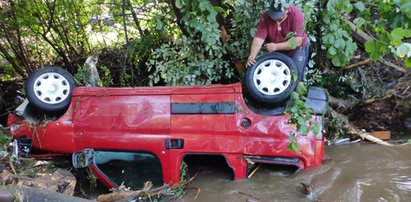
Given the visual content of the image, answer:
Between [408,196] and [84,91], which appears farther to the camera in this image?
[84,91]

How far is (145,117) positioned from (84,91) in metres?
0.72

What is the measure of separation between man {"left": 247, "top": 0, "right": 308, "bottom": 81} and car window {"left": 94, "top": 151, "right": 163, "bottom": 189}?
4.78 feet

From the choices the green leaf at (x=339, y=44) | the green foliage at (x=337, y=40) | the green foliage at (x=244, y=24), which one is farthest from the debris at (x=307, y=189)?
the green foliage at (x=244, y=24)

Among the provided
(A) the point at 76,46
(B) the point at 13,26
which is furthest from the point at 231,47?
(B) the point at 13,26

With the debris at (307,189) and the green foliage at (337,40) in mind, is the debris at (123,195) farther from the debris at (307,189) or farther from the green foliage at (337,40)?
the green foliage at (337,40)

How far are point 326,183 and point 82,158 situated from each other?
2.29m

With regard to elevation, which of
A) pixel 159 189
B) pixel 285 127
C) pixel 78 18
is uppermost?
pixel 78 18

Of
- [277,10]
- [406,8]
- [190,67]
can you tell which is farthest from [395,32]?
[190,67]

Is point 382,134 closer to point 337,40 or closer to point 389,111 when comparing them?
point 389,111

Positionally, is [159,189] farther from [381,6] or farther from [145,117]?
[381,6]

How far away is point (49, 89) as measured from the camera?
4.18 meters

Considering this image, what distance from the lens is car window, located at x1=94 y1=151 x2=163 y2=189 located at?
13.1ft

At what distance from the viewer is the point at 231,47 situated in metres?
5.50

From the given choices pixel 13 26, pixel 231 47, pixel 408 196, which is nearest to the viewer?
pixel 408 196
